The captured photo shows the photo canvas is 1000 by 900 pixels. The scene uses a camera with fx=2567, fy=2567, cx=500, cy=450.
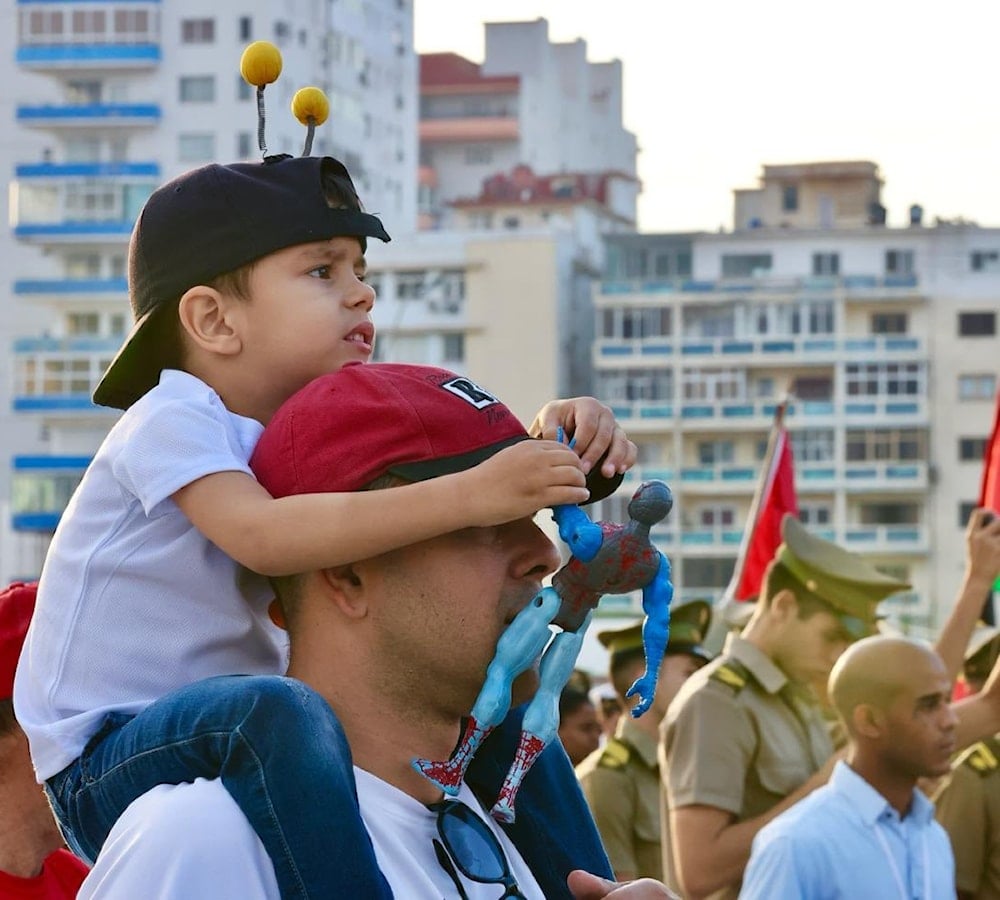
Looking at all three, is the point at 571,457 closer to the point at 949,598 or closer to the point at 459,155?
the point at 949,598

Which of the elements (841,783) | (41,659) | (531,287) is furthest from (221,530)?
(531,287)

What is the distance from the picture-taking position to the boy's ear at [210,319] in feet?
10.8

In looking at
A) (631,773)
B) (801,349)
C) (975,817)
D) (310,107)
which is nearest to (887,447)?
(801,349)

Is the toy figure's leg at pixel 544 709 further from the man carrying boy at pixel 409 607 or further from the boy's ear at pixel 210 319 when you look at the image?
the boy's ear at pixel 210 319

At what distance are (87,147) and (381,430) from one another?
7641cm

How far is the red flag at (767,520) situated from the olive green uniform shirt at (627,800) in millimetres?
4666

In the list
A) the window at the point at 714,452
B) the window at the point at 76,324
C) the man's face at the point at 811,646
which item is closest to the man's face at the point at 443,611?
the man's face at the point at 811,646

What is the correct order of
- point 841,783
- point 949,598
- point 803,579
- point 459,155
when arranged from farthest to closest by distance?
point 459,155
point 949,598
point 803,579
point 841,783

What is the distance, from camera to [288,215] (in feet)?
10.8

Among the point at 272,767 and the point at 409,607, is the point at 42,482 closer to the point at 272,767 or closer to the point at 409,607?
the point at 409,607

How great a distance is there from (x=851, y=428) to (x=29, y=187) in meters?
25.5

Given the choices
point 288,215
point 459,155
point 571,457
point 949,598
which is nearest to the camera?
point 571,457

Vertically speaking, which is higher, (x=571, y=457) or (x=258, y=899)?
(x=571, y=457)

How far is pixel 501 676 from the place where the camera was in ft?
9.73
